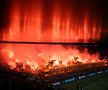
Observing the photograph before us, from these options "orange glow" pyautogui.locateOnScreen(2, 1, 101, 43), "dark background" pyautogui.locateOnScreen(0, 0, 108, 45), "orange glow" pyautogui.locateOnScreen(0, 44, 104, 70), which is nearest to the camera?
"dark background" pyautogui.locateOnScreen(0, 0, 108, 45)

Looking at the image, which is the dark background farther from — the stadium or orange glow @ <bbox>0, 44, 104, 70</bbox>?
orange glow @ <bbox>0, 44, 104, 70</bbox>

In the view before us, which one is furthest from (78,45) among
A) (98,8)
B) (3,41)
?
(3,41)

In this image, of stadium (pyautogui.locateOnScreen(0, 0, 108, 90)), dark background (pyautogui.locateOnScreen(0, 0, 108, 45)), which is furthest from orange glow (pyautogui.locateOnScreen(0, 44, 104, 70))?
dark background (pyautogui.locateOnScreen(0, 0, 108, 45))

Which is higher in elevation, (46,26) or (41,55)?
(46,26)

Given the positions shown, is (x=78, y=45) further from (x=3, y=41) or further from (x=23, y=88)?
(x=23, y=88)

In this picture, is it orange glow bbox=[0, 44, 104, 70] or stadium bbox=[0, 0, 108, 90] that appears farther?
orange glow bbox=[0, 44, 104, 70]

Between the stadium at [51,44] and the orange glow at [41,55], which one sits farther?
the orange glow at [41,55]

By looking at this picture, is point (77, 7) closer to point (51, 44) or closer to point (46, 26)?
point (46, 26)

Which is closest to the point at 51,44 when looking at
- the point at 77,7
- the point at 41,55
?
the point at 41,55

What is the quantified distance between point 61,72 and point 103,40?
896mm

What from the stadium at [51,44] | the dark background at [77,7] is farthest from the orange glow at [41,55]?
the dark background at [77,7]

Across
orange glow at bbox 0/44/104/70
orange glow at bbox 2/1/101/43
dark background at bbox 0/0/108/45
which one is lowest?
orange glow at bbox 0/44/104/70

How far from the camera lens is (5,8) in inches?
76.8

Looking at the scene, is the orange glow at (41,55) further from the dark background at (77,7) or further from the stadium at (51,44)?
the dark background at (77,7)
